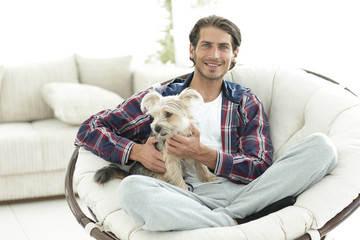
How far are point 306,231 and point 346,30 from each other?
1.71 meters

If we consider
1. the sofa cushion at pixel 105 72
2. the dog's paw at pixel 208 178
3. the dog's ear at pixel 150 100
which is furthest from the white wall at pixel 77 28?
the dog's paw at pixel 208 178

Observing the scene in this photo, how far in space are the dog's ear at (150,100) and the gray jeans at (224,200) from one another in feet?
1.46

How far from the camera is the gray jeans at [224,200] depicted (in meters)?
1.86

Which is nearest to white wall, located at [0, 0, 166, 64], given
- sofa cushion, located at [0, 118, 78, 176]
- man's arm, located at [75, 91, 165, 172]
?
sofa cushion, located at [0, 118, 78, 176]

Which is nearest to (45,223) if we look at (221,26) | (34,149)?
(34,149)

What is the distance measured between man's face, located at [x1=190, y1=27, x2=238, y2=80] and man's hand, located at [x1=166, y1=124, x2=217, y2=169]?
381 millimetres

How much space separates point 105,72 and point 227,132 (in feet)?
7.88

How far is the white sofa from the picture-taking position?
13.1 ft

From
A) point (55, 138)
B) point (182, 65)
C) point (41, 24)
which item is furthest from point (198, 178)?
point (41, 24)

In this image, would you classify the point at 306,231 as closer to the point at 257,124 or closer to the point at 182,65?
the point at 257,124

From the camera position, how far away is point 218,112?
262cm

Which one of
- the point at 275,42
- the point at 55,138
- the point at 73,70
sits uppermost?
the point at 275,42

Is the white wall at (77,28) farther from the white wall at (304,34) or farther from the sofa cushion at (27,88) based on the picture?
the white wall at (304,34)

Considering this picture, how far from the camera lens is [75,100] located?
419 cm
